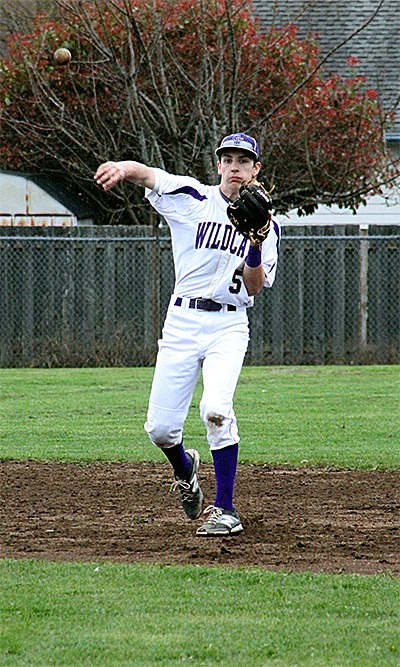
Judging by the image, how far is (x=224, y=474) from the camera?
21.6 feet

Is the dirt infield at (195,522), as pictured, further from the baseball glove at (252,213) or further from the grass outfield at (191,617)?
the baseball glove at (252,213)

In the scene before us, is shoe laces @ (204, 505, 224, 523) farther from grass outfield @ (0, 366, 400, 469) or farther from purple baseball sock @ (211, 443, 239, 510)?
grass outfield @ (0, 366, 400, 469)

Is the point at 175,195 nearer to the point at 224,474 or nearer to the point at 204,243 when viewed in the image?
the point at 204,243

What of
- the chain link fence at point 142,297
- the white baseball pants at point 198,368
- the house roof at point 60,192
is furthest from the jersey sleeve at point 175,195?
the house roof at point 60,192

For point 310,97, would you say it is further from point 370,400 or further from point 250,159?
point 250,159

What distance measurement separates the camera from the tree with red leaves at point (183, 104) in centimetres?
1703

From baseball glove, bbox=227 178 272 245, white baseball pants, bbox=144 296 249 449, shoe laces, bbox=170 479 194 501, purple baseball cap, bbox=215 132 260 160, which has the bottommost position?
shoe laces, bbox=170 479 194 501

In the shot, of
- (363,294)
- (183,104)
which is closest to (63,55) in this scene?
(183,104)

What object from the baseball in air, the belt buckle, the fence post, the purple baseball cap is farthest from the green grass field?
the fence post

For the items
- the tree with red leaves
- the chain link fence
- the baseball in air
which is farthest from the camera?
the chain link fence

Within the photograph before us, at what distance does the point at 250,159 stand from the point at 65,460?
3.88 m

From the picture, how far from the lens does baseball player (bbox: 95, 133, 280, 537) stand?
657cm

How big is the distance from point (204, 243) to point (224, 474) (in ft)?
4.29

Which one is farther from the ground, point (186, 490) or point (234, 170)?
point (234, 170)
